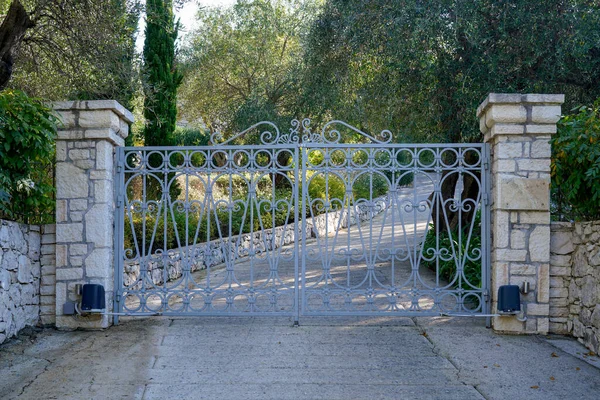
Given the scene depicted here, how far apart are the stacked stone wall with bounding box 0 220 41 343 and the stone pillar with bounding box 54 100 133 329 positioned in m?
Result: 0.24

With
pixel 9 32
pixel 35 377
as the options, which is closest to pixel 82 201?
pixel 35 377

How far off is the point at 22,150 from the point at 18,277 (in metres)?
1.23

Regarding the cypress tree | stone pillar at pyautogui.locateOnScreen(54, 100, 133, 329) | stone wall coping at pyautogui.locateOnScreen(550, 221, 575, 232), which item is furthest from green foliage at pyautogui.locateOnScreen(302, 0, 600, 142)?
the cypress tree

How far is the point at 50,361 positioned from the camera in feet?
15.9

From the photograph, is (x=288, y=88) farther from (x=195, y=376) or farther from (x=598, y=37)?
(x=195, y=376)

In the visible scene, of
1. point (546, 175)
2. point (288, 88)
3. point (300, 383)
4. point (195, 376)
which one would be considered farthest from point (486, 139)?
point (288, 88)

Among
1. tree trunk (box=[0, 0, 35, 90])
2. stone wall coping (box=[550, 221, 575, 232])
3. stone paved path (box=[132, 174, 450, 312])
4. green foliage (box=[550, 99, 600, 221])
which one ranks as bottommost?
stone paved path (box=[132, 174, 450, 312])

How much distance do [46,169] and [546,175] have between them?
5501 millimetres

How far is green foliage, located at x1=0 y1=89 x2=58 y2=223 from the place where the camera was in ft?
17.1

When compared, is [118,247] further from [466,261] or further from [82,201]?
[466,261]

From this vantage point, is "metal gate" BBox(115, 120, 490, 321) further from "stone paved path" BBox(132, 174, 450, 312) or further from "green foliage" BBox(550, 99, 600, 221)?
"green foliage" BBox(550, 99, 600, 221)

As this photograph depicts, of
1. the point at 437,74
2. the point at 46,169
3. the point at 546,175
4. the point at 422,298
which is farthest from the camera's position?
the point at 437,74

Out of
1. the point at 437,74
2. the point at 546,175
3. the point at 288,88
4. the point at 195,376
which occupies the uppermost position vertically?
the point at 288,88

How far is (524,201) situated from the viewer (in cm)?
563
